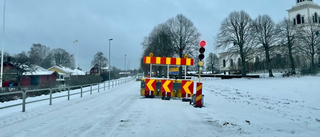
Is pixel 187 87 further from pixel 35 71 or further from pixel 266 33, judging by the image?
pixel 35 71

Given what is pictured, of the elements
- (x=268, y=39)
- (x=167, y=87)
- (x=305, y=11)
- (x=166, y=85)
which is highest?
(x=305, y=11)

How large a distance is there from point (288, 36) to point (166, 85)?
113ft

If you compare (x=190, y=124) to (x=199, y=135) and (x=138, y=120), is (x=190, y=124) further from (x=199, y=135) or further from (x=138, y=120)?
(x=138, y=120)

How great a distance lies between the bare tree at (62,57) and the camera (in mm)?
94375

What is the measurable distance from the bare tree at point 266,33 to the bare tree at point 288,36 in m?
1.16

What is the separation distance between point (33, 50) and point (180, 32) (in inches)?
2925

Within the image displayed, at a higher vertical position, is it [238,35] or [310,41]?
[238,35]

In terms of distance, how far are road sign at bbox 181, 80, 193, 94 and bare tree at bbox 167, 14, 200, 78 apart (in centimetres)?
2998

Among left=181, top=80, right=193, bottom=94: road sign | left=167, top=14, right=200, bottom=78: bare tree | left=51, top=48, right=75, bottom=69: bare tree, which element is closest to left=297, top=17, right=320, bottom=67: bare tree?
left=167, top=14, right=200, bottom=78: bare tree

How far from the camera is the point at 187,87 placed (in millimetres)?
10164

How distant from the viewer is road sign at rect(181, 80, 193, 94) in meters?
10.1

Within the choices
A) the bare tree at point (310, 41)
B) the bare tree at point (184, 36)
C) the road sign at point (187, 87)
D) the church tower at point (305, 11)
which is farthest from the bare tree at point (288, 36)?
the road sign at point (187, 87)

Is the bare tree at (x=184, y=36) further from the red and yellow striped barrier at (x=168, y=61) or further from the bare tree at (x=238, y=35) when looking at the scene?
the red and yellow striped barrier at (x=168, y=61)

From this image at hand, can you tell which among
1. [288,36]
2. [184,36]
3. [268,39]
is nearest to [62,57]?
[184,36]
